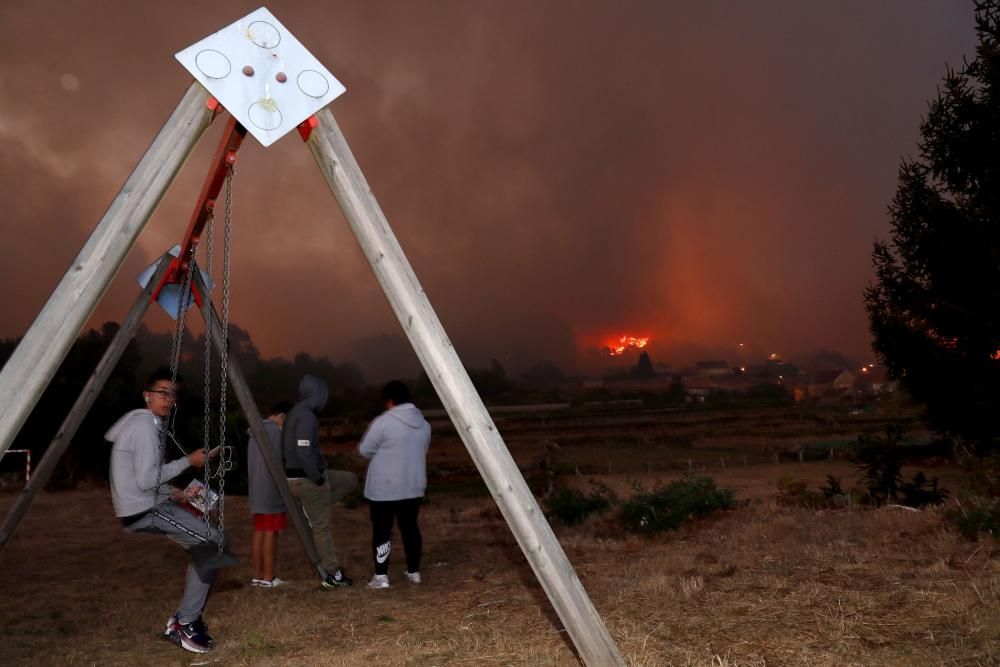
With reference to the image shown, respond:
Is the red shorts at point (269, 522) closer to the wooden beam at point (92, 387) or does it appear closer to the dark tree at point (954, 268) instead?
the wooden beam at point (92, 387)

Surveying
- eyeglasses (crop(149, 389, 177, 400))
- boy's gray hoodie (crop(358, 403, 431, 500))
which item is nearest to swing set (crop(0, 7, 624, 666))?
eyeglasses (crop(149, 389, 177, 400))

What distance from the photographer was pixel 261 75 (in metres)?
4.70

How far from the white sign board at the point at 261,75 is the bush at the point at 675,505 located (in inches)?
325

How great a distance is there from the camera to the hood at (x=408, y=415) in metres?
7.62

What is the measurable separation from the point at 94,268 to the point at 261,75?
1.40m

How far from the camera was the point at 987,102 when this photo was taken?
1257 centimetres

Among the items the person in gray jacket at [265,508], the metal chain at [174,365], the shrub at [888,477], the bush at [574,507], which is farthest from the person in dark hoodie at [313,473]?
the shrub at [888,477]

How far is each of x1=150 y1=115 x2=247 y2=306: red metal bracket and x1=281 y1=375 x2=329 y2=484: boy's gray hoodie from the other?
1303 mm

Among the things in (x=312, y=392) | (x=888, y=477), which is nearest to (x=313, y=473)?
(x=312, y=392)

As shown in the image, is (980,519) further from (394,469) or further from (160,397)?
(160,397)

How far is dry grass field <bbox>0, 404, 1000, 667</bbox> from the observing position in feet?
Result: 17.2

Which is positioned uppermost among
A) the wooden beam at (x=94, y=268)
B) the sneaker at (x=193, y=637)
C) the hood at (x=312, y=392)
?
the wooden beam at (x=94, y=268)

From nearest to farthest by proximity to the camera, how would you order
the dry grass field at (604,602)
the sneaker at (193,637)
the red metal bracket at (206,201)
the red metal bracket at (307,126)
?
the red metal bracket at (307,126) < the dry grass field at (604,602) < the red metal bracket at (206,201) < the sneaker at (193,637)

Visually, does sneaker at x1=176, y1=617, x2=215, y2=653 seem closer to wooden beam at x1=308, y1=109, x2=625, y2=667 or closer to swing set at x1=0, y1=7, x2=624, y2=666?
swing set at x1=0, y1=7, x2=624, y2=666
